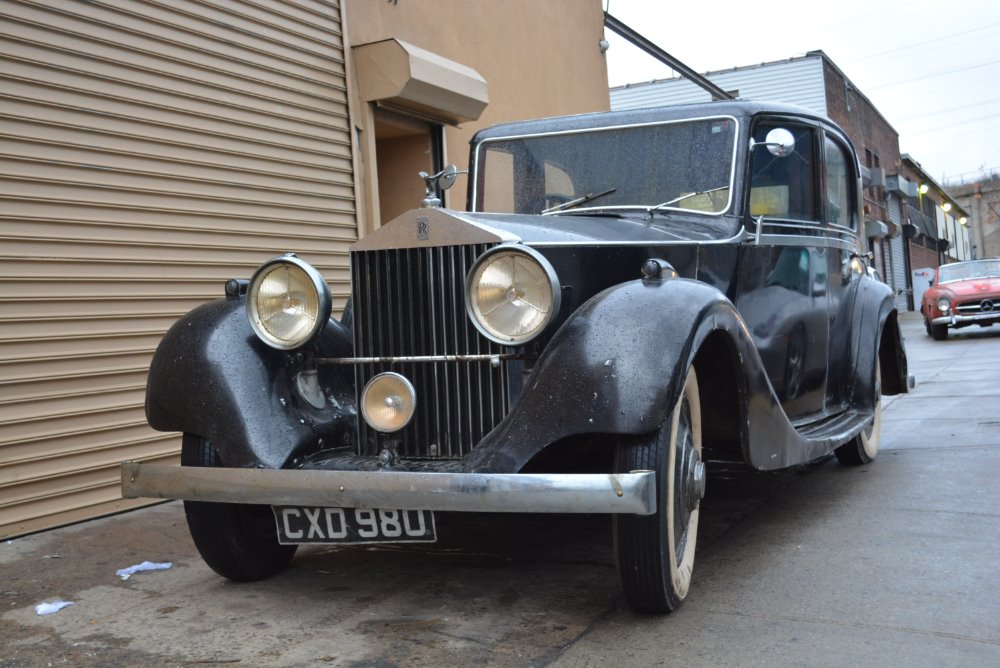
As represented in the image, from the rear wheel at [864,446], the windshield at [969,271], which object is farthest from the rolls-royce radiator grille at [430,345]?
the windshield at [969,271]

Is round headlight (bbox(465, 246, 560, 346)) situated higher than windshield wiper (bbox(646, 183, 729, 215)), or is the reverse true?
windshield wiper (bbox(646, 183, 729, 215))

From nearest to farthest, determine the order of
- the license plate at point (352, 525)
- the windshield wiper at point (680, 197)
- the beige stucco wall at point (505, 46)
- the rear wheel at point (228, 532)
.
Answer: the license plate at point (352, 525), the rear wheel at point (228, 532), the windshield wiper at point (680, 197), the beige stucco wall at point (505, 46)

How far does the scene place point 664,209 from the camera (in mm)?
4324

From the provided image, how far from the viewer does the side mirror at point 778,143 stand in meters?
4.35

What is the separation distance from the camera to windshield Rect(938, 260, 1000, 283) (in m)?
16.6

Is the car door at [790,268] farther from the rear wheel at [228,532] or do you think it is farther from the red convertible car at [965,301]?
the red convertible car at [965,301]

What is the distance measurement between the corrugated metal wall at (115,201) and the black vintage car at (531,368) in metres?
1.66

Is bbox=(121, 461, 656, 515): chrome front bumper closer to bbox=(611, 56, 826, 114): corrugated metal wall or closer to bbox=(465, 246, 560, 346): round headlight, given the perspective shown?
bbox=(465, 246, 560, 346): round headlight

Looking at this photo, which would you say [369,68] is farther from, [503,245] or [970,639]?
[970,639]

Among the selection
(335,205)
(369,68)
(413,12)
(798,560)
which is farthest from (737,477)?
(413,12)

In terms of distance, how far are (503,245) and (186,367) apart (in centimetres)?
126

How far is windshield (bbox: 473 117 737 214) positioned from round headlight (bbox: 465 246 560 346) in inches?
52.7

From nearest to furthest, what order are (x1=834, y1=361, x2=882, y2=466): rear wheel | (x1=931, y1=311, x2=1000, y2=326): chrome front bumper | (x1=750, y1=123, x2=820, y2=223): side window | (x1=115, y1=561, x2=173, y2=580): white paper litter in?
(x1=115, y1=561, x2=173, y2=580): white paper litter → (x1=750, y1=123, x2=820, y2=223): side window → (x1=834, y1=361, x2=882, y2=466): rear wheel → (x1=931, y1=311, x2=1000, y2=326): chrome front bumper

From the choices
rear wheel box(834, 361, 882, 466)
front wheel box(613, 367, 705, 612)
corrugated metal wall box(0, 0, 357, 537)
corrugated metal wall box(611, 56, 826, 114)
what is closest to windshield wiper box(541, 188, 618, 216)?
front wheel box(613, 367, 705, 612)
